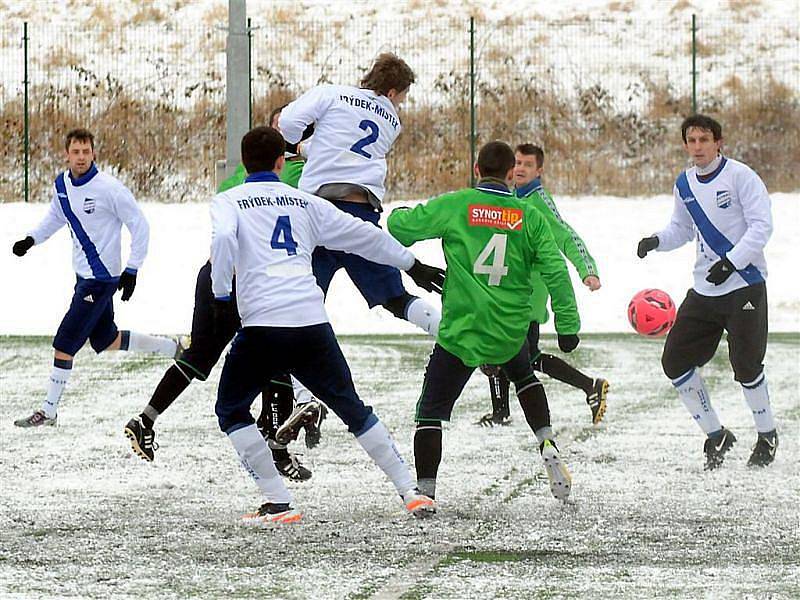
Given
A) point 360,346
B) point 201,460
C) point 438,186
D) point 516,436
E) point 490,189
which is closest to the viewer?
point 490,189

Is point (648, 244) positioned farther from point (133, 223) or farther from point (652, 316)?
point (133, 223)

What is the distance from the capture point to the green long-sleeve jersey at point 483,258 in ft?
25.2

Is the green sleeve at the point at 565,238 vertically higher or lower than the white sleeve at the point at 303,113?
lower

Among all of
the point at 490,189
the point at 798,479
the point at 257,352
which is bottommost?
the point at 798,479

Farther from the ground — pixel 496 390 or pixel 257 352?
pixel 257 352

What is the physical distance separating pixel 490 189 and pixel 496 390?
3240mm

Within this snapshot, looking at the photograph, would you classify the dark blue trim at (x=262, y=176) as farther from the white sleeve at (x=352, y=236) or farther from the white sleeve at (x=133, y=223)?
the white sleeve at (x=133, y=223)

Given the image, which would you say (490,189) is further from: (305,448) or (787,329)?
(787,329)

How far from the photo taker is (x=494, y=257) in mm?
7680

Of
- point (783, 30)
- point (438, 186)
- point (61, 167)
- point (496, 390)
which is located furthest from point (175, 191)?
point (496, 390)

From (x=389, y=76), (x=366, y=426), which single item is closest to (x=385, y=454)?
(x=366, y=426)

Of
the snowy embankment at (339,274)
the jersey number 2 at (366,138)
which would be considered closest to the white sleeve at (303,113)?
the jersey number 2 at (366,138)

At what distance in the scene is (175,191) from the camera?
1171 inches

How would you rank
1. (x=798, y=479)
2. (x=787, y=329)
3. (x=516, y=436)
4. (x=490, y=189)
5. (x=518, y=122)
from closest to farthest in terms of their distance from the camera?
(x=490, y=189), (x=798, y=479), (x=516, y=436), (x=787, y=329), (x=518, y=122)
